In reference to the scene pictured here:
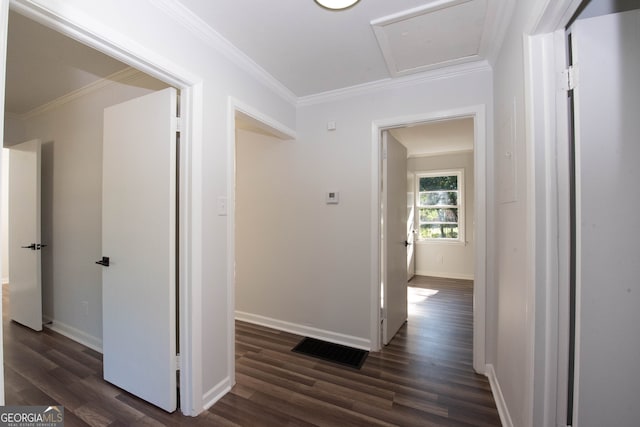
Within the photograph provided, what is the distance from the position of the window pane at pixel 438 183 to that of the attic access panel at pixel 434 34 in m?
3.68

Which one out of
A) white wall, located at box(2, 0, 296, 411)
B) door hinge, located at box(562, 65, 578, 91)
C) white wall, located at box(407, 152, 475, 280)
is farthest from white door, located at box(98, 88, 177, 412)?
white wall, located at box(407, 152, 475, 280)

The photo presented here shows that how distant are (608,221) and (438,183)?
15.3 feet

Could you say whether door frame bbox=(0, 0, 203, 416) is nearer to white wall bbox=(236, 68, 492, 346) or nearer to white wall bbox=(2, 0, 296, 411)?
white wall bbox=(2, 0, 296, 411)

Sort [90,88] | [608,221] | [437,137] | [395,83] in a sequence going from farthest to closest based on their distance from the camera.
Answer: [437,137] → [90,88] → [395,83] → [608,221]

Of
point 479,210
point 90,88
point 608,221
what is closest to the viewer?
point 608,221

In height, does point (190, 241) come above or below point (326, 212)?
below

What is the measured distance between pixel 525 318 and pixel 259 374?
1849mm

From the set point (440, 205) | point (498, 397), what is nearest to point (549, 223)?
point (498, 397)

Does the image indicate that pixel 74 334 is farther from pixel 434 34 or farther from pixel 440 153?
pixel 440 153

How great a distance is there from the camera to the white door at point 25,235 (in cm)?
276

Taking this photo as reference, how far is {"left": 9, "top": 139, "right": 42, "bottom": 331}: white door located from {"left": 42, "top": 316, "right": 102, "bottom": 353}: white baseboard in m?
0.10

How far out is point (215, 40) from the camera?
6.00 feet

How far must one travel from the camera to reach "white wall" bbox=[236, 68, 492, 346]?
2428mm

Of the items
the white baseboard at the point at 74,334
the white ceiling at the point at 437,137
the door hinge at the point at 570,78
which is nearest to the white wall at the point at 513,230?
the door hinge at the point at 570,78
